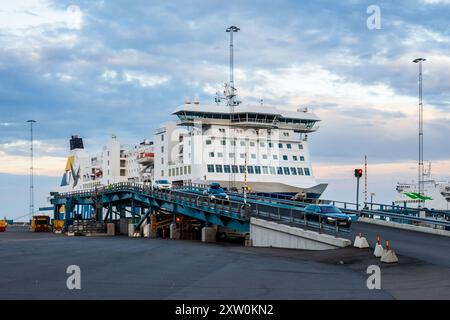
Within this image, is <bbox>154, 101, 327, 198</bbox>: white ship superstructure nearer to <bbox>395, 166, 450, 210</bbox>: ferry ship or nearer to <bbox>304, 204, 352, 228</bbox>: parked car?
<bbox>304, 204, 352, 228</bbox>: parked car

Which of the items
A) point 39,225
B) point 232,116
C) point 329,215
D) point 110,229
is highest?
point 232,116

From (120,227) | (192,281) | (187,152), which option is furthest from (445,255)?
(120,227)

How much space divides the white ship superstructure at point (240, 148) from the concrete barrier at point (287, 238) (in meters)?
28.4

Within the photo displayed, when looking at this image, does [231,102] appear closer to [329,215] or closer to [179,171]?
[179,171]

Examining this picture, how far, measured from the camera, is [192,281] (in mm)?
17531

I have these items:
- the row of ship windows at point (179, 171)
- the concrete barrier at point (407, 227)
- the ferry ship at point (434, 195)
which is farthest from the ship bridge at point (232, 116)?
the ferry ship at point (434, 195)

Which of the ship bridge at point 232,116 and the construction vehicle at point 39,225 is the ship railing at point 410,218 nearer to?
the ship bridge at point 232,116

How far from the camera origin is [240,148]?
6838 cm

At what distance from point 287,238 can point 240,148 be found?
1454 inches

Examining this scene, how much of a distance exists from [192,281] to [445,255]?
10.8 m

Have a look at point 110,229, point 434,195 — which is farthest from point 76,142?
point 434,195

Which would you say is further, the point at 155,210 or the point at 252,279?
the point at 155,210
